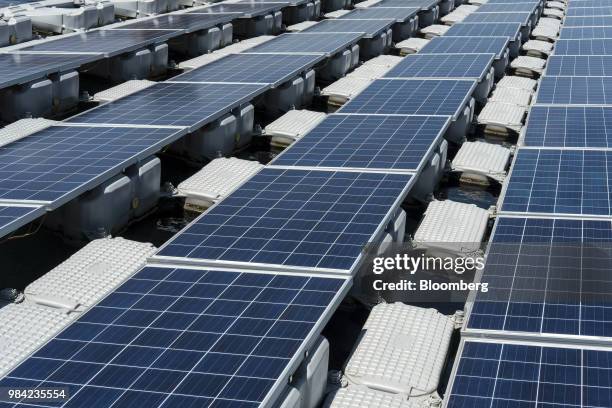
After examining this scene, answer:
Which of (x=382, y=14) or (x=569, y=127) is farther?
(x=382, y=14)

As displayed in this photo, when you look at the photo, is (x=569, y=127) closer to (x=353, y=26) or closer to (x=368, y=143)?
(x=368, y=143)

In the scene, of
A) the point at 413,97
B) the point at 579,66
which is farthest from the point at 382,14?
the point at 413,97

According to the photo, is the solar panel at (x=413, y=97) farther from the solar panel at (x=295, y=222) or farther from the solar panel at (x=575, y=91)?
the solar panel at (x=295, y=222)

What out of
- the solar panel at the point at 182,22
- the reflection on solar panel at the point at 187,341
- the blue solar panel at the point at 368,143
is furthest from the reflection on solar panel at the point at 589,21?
the reflection on solar panel at the point at 187,341

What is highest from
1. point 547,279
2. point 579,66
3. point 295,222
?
point 579,66

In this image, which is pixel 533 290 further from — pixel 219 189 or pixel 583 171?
pixel 219 189

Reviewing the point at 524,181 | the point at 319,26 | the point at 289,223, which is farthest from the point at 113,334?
the point at 319,26

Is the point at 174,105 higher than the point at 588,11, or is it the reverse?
the point at 588,11

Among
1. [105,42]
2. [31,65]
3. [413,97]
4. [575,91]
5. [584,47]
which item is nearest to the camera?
[413,97]
